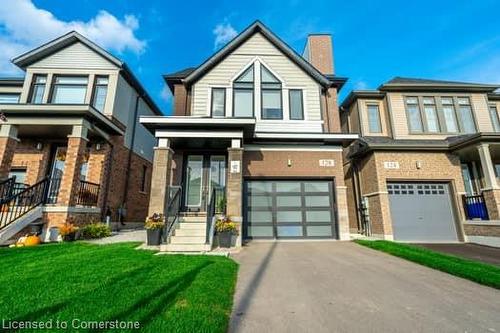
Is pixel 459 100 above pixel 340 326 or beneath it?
above

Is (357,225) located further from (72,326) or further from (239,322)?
(72,326)

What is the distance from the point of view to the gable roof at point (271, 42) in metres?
10.3

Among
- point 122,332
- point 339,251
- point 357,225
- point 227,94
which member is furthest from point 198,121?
point 357,225

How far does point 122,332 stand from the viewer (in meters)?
2.16

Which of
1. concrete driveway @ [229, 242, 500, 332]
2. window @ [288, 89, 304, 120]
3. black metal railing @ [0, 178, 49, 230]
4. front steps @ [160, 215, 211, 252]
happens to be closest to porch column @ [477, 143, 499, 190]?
concrete driveway @ [229, 242, 500, 332]

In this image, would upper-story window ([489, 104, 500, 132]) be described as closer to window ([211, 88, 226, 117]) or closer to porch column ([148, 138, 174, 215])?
window ([211, 88, 226, 117])

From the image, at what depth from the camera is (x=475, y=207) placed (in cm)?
930

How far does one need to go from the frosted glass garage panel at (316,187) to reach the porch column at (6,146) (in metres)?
11.3

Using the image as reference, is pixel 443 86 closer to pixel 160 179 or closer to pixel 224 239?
pixel 224 239

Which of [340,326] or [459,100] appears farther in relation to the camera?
[459,100]

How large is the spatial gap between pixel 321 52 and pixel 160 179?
34.0 feet

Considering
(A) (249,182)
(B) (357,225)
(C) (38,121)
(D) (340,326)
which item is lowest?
(D) (340,326)

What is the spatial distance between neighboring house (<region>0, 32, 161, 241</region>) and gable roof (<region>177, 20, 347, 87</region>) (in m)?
3.38

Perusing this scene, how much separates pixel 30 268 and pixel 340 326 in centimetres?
553
